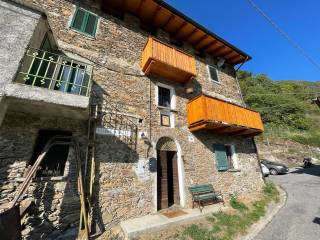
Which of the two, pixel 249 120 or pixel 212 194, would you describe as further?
pixel 249 120

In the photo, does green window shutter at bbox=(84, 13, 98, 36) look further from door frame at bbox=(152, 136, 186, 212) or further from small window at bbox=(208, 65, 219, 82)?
small window at bbox=(208, 65, 219, 82)

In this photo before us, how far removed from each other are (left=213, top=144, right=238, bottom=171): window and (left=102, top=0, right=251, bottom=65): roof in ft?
24.7

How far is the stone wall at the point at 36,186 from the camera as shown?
4789mm

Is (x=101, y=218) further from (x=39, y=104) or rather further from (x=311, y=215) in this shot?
(x=311, y=215)

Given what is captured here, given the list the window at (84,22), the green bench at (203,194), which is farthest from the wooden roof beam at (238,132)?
the window at (84,22)

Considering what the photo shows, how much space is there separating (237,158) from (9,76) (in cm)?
1144

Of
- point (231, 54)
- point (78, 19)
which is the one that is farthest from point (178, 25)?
point (78, 19)

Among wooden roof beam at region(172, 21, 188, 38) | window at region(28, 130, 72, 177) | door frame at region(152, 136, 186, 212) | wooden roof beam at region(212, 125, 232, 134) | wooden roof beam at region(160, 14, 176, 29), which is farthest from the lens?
wooden roof beam at region(172, 21, 188, 38)

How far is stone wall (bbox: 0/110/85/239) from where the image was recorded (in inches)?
189

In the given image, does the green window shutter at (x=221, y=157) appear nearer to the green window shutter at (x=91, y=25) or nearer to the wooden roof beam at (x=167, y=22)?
the wooden roof beam at (x=167, y=22)

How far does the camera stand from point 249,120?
34.2ft

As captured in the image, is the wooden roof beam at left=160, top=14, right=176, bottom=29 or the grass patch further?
the wooden roof beam at left=160, top=14, right=176, bottom=29

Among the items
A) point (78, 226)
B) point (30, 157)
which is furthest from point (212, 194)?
point (30, 157)

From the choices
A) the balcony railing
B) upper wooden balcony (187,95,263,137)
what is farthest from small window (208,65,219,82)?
the balcony railing
